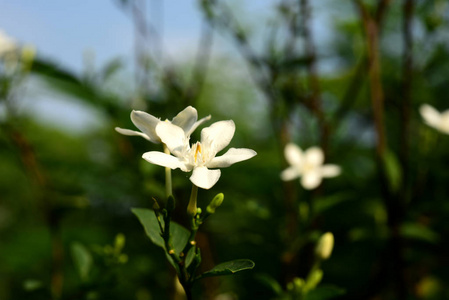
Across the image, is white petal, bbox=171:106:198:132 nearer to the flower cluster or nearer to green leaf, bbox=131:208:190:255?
the flower cluster

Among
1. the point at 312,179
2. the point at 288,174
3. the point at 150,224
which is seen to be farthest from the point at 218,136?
the point at 312,179

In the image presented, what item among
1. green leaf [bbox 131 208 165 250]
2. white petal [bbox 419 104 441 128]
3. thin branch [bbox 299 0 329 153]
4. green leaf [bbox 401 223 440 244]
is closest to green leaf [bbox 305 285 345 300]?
green leaf [bbox 131 208 165 250]

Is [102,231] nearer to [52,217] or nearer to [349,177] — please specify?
[52,217]

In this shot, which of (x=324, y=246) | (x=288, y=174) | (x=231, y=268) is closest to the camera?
(x=231, y=268)

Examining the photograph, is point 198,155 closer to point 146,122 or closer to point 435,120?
point 146,122

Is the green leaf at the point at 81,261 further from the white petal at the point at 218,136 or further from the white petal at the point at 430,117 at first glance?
the white petal at the point at 430,117

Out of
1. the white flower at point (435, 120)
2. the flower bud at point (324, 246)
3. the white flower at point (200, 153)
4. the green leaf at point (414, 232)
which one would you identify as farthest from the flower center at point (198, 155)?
the white flower at point (435, 120)
